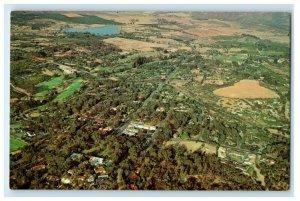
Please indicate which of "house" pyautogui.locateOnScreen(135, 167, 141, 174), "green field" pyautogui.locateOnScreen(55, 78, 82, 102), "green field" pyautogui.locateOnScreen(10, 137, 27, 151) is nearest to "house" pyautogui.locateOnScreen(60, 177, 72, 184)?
"green field" pyautogui.locateOnScreen(10, 137, 27, 151)

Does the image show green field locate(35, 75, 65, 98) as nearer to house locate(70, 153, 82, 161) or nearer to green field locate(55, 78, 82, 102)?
green field locate(55, 78, 82, 102)

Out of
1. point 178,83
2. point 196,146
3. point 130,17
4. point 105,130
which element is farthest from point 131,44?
point 196,146

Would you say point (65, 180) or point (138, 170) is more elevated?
point (138, 170)

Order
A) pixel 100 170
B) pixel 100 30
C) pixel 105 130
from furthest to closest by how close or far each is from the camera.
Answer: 1. pixel 100 30
2. pixel 105 130
3. pixel 100 170

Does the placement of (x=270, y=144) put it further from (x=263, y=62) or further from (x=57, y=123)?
(x=57, y=123)

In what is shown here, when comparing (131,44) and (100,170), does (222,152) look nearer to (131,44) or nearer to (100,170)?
(100,170)

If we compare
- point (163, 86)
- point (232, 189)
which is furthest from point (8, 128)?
point (232, 189)
